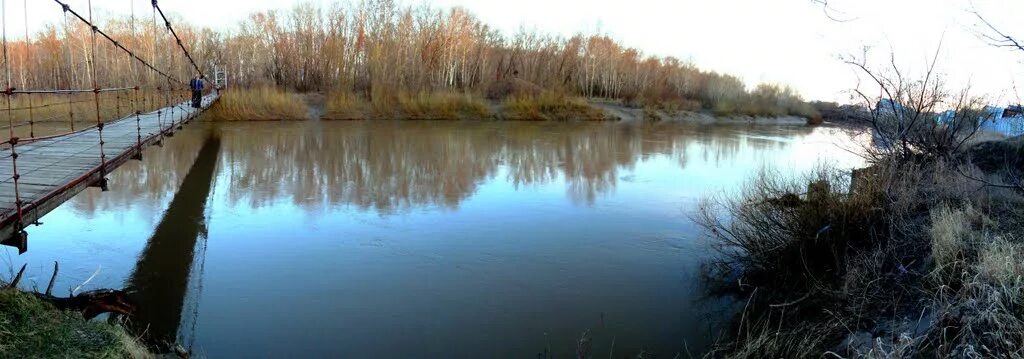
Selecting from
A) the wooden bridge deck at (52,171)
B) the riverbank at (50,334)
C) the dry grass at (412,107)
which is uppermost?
the dry grass at (412,107)

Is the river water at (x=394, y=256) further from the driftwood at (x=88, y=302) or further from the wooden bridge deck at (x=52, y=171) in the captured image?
the wooden bridge deck at (x=52, y=171)

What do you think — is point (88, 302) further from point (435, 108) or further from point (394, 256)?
point (435, 108)

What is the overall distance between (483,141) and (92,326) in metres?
16.4

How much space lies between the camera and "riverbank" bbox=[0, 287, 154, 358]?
3174 mm

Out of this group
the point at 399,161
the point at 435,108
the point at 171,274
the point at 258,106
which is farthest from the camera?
the point at 435,108

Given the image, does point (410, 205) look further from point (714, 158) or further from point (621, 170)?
point (714, 158)

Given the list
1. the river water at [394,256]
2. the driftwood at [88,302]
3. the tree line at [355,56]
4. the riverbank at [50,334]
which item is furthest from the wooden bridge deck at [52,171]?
the tree line at [355,56]

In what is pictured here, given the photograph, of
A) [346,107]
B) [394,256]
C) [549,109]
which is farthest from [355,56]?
[394,256]

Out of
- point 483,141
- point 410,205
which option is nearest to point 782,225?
point 410,205

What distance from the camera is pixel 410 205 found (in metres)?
9.51

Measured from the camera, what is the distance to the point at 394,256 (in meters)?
6.92

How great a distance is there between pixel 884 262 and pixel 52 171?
6.76 meters

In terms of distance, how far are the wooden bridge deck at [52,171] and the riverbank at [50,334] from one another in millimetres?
567

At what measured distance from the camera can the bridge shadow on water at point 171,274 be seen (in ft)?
16.3
